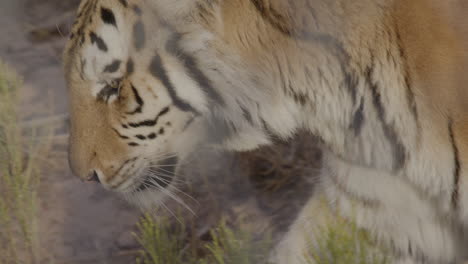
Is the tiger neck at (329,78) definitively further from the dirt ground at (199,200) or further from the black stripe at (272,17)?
the dirt ground at (199,200)

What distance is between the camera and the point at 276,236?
192cm

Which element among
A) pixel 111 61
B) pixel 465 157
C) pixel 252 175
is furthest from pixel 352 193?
pixel 252 175

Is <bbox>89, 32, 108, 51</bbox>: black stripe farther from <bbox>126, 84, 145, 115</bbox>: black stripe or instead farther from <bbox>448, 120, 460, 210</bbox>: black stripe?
<bbox>448, 120, 460, 210</bbox>: black stripe

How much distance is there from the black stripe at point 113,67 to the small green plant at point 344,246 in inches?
16.2

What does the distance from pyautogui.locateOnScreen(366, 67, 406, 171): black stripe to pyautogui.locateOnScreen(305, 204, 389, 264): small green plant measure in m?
0.12

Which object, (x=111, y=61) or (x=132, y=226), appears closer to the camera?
(x=111, y=61)

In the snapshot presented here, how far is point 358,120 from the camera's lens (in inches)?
48.1

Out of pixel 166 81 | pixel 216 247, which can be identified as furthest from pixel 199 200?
pixel 166 81

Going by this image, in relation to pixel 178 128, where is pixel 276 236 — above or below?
below

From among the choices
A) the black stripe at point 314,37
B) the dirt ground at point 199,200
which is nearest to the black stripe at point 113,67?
the black stripe at point 314,37

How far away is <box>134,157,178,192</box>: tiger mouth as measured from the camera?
52.1 inches

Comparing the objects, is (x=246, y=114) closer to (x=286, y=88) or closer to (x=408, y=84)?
(x=286, y=88)

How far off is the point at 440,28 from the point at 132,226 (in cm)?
109

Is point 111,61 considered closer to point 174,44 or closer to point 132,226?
point 174,44
